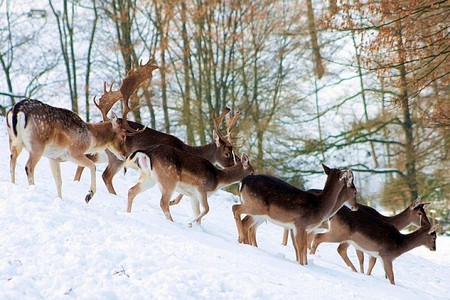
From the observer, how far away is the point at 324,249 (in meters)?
13.7

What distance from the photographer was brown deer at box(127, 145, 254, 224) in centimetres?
1057

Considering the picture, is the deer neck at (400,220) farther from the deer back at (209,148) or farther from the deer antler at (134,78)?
the deer antler at (134,78)

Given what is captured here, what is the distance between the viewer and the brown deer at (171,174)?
10570 millimetres

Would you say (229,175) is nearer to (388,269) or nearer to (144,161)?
(144,161)

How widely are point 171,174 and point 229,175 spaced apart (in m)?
1.37

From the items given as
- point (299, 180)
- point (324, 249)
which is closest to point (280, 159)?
point (299, 180)

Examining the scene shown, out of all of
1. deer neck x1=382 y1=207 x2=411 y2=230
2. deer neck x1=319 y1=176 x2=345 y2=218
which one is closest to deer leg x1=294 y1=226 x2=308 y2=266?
deer neck x1=319 y1=176 x2=345 y2=218

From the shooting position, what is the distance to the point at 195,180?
10.9 meters

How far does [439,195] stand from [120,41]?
14470 mm

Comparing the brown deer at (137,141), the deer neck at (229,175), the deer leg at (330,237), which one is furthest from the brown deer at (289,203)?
the brown deer at (137,141)

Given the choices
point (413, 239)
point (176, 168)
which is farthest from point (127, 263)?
point (413, 239)

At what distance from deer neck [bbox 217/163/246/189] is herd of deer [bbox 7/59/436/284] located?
16 millimetres

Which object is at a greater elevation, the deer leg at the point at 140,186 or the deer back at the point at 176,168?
the deer back at the point at 176,168

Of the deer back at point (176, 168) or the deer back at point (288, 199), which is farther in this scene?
the deer back at point (176, 168)
